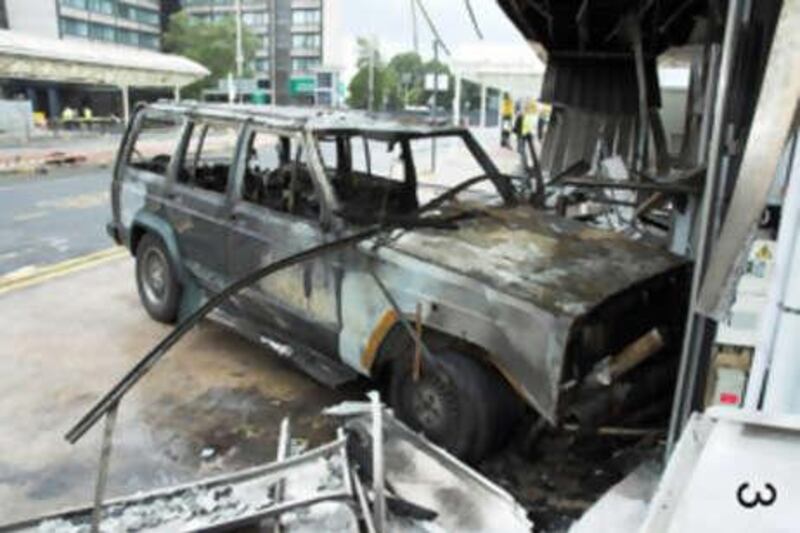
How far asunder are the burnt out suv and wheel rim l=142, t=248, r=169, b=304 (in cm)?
2

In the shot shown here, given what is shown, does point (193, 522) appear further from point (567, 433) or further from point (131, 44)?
point (131, 44)

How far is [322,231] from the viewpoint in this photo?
14.3ft

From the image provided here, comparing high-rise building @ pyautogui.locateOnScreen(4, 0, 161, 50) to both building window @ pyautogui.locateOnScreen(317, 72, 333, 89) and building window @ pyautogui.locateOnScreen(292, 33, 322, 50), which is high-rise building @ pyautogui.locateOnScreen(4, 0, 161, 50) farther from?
building window @ pyautogui.locateOnScreen(292, 33, 322, 50)

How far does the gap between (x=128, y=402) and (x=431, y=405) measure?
84.1 inches

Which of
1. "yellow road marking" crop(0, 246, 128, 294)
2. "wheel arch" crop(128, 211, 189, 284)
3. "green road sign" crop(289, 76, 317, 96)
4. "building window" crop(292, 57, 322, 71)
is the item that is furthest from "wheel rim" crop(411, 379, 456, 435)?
"building window" crop(292, 57, 322, 71)

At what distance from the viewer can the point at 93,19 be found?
6594 cm

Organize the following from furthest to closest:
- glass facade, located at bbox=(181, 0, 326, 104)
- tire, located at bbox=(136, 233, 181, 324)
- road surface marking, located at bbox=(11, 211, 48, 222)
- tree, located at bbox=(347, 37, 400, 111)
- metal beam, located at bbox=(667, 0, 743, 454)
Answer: glass facade, located at bbox=(181, 0, 326, 104) → tree, located at bbox=(347, 37, 400, 111) → road surface marking, located at bbox=(11, 211, 48, 222) → tire, located at bbox=(136, 233, 181, 324) → metal beam, located at bbox=(667, 0, 743, 454)

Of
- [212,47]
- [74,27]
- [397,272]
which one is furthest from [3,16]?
[397,272]

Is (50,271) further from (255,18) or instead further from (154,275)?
(255,18)

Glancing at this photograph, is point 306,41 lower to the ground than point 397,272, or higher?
higher

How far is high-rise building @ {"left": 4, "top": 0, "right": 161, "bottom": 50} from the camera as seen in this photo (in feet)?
191

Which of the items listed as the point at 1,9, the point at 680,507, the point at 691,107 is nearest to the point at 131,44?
the point at 1,9

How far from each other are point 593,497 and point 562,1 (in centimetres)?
456

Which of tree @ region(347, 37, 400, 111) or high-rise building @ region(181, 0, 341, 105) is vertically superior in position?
high-rise building @ region(181, 0, 341, 105)
